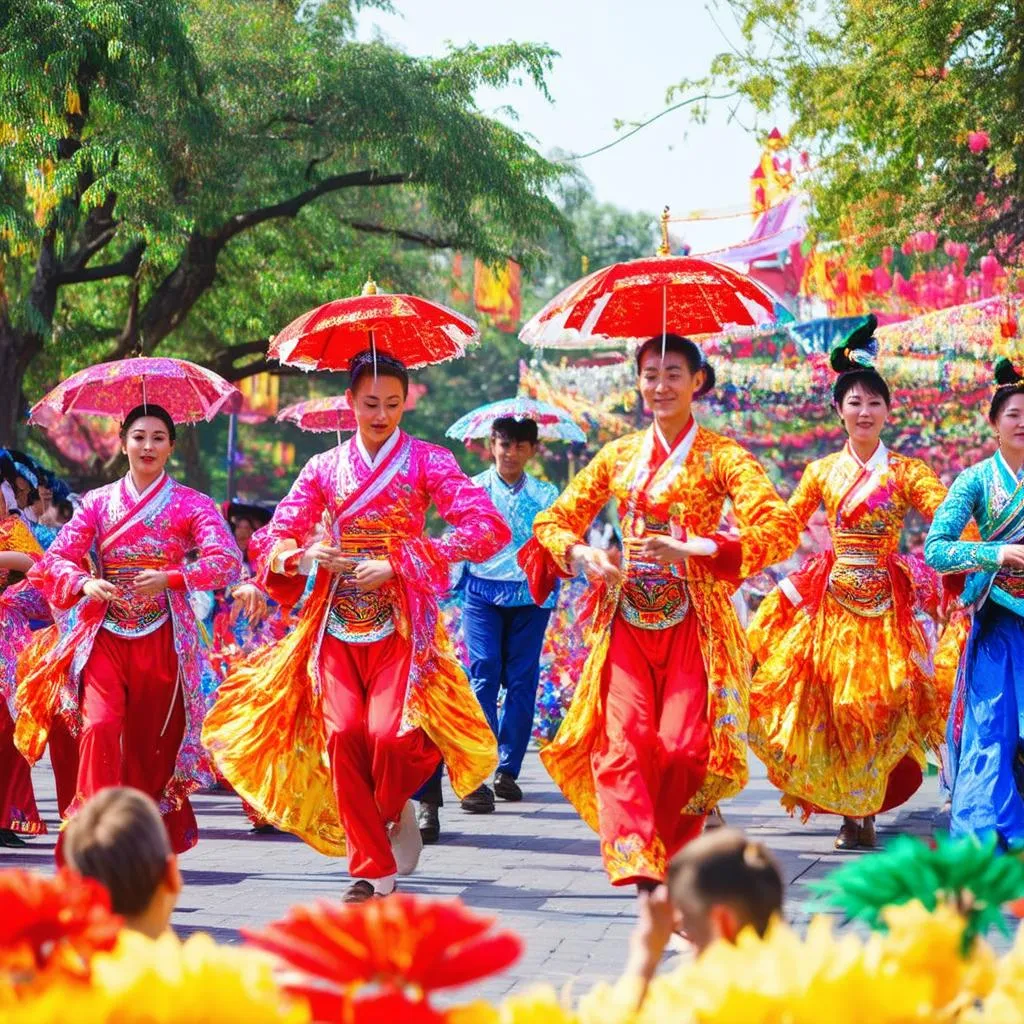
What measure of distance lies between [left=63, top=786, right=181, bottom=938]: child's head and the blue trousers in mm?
6998

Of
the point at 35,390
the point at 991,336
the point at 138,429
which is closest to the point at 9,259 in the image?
the point at 35,390

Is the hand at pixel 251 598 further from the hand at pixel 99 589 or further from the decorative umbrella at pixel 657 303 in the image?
the decorative umbrella at pixel 657 303

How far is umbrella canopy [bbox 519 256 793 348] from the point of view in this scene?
6160mm

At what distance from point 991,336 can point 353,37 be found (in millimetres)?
9344

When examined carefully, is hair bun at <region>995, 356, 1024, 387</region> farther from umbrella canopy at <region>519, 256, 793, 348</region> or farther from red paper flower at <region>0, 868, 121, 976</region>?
red paper flower at <region>0, 868, 121, 976</region>

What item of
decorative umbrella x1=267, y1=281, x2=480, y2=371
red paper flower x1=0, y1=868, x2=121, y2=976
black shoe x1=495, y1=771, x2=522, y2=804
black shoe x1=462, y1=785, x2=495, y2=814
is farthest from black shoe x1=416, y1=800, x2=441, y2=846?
red paper flower x1=0, y1=868, x2=121, y2=976

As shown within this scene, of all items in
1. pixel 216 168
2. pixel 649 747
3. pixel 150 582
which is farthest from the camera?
pixel 216 168

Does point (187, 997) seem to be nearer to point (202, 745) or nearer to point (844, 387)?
point (202, 745)

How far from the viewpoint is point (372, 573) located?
20.4ft

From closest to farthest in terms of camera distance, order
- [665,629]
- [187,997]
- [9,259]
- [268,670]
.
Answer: [187,997], [665,629], [268,670], [9,259]

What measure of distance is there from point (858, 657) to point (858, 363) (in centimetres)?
126

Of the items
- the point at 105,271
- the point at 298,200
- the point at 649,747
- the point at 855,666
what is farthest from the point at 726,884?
the point at 298,200

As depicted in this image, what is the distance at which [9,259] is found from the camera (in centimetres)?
1505

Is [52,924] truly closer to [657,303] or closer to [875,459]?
[657,303]
